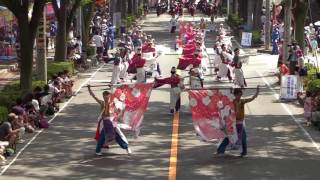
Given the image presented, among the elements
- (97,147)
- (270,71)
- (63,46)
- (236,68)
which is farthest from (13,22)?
Result: (97,147)

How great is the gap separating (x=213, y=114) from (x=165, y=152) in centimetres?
149

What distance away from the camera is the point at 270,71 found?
34.7m

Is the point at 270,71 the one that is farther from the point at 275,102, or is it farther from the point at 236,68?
the point at 275,102

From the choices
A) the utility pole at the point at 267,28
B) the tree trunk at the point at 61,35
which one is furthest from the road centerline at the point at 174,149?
the utility pole at the point at 267,28

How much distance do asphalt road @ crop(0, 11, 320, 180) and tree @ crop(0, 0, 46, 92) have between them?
5.60ft

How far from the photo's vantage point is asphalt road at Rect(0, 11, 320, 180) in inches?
588

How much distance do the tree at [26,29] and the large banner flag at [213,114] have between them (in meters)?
7.81

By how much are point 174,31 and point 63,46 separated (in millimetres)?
27316

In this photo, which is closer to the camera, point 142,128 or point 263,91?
point 142,128

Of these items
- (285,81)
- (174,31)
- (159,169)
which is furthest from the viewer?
A: (174,31)

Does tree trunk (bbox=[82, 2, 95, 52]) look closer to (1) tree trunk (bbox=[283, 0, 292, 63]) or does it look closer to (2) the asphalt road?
(1) tree trunk (bbox=[283, 0, 292, 63])

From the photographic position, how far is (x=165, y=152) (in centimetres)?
1705

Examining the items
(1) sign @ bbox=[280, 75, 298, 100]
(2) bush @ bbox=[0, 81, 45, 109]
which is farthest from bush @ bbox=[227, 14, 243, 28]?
(2) bush @ bbox=[0, 81, 45, 109]

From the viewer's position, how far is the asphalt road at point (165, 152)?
588 inches
